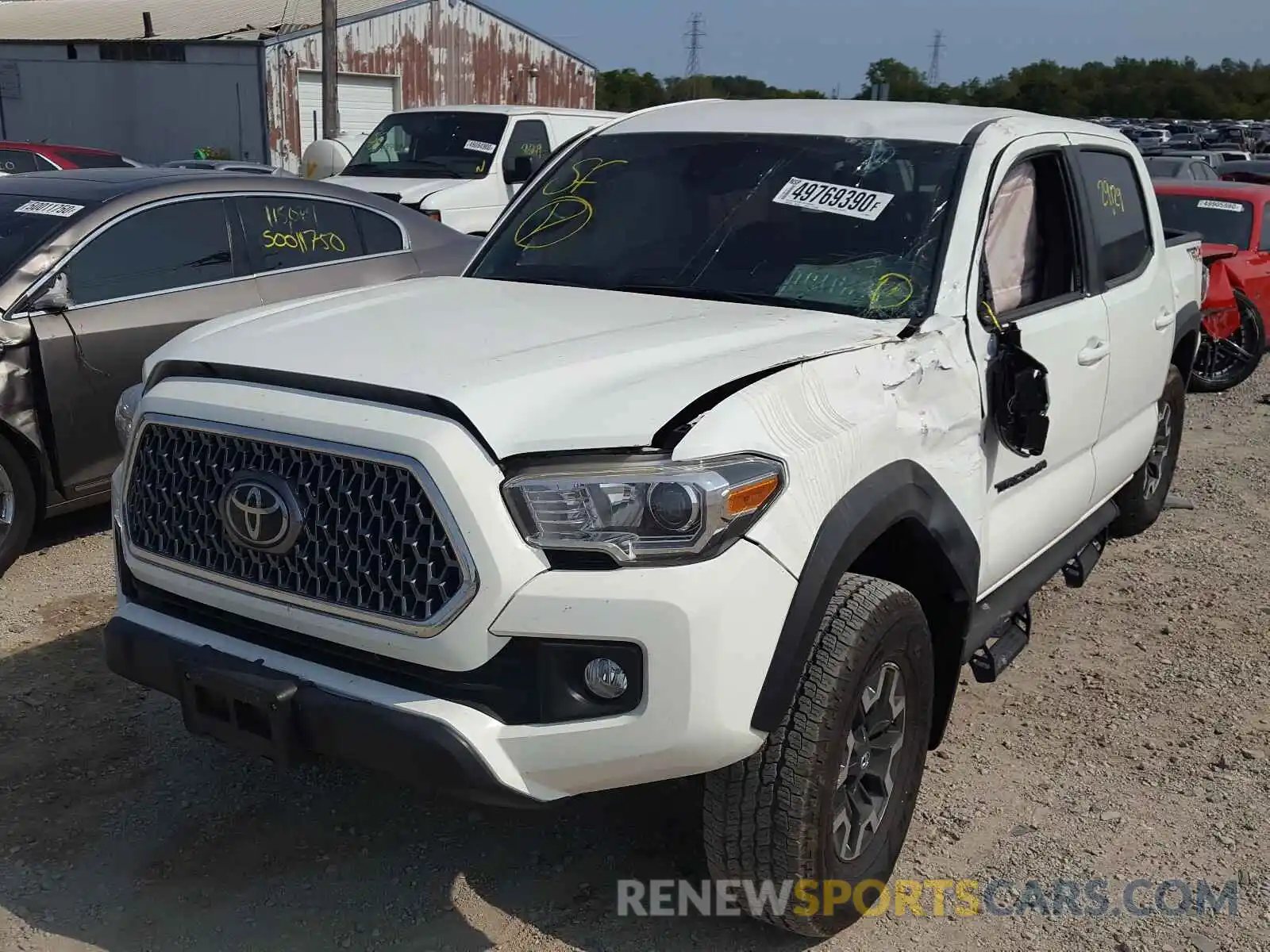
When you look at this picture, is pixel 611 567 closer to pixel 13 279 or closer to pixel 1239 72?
pixel 13 279

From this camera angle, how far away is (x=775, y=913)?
275 cm

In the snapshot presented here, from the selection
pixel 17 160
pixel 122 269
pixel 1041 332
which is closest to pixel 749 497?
pixel 1041 332

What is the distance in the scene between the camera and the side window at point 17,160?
15.8 metres

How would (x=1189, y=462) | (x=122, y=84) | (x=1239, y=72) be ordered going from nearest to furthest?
(x=1189, y=462) < (x=122, y=84) < (x=1239, y=72)

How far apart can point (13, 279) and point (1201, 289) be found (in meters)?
5.22

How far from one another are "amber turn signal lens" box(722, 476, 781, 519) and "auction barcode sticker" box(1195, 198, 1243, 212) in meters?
9.27

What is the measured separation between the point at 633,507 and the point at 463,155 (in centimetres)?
983

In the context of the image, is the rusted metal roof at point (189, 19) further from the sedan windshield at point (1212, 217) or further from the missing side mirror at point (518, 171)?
the sedan windshield at point (1212, 217)

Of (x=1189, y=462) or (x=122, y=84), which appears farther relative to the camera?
(x=122, y=84)

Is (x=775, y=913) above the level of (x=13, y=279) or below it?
below

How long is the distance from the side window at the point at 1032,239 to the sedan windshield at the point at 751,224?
0.91 feet

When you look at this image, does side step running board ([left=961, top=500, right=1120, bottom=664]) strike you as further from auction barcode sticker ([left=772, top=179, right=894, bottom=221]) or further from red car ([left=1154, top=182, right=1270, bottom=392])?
red car ([left=1154, top=182, right=1270, bottom=392])

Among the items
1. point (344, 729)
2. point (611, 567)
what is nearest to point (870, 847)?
point (611, 567)

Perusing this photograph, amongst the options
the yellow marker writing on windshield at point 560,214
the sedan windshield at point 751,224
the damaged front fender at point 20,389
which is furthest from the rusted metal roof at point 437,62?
the sedan windshield at point 751,224
